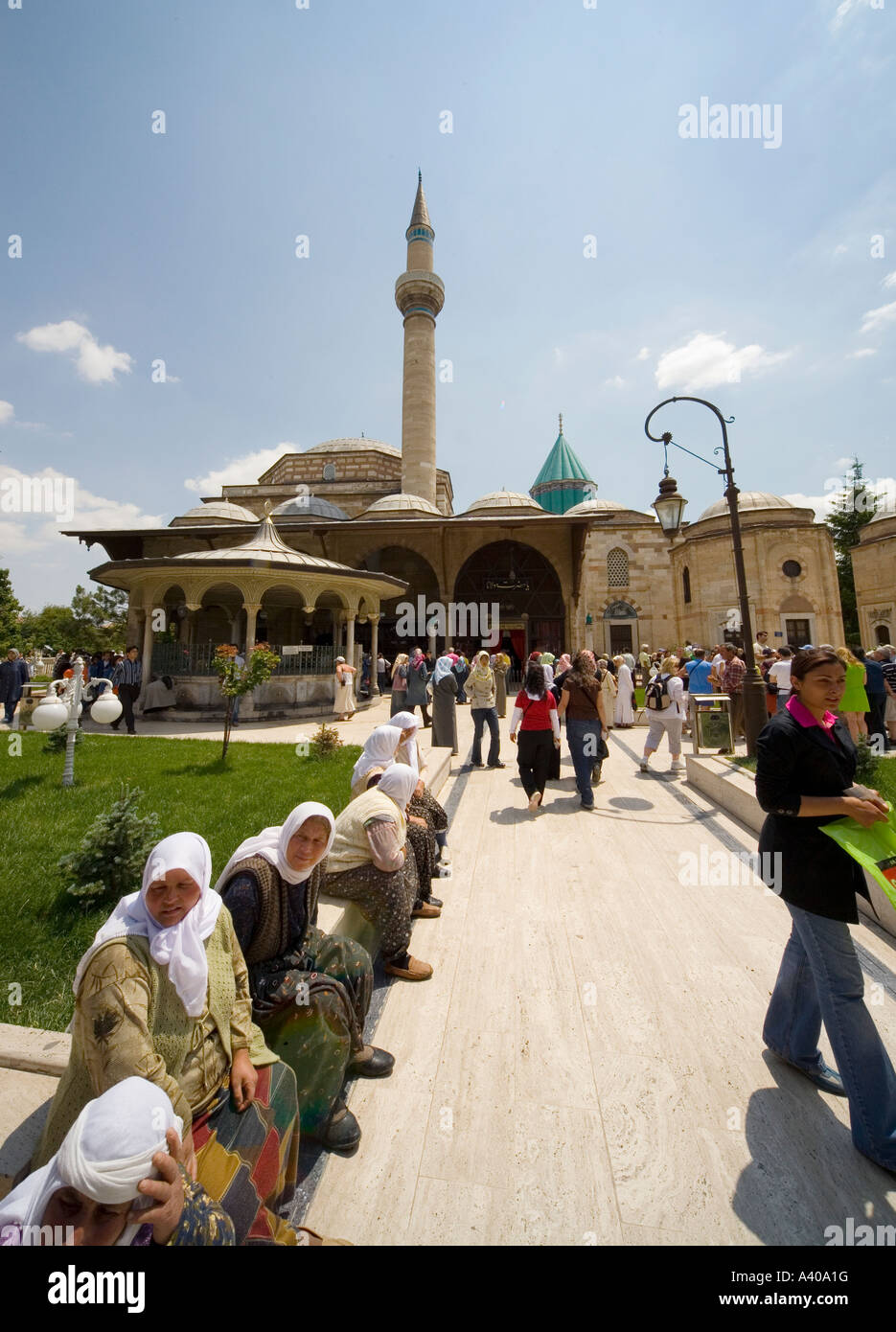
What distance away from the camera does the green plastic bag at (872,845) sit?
6.40ft

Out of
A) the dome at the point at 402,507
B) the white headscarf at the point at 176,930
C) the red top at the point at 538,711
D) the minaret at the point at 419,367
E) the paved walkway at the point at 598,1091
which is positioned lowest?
the paved walkway at the point at 598,1091

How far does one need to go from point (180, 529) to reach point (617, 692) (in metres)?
16.7

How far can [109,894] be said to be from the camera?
10.8 ft

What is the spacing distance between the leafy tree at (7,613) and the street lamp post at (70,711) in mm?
35227

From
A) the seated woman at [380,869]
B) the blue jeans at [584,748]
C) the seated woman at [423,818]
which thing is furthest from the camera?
the blue jeans at [584,748]

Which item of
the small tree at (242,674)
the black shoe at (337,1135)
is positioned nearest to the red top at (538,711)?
the small tree at (242,674)

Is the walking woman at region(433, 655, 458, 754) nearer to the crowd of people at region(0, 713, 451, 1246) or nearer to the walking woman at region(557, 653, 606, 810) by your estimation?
the walking woman at region(557, 653, 606, 810)

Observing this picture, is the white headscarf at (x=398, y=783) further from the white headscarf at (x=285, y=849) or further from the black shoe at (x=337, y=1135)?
the black shoe at (x=337, y=1135)

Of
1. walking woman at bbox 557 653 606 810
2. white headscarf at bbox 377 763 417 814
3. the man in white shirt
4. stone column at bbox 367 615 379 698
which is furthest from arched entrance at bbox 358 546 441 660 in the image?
white headscarf at bbox 377 763 417 814

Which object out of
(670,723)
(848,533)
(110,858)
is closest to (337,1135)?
(110,858)

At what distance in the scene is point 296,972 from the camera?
7.05ft

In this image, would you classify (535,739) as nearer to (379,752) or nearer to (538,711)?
(538,711)
